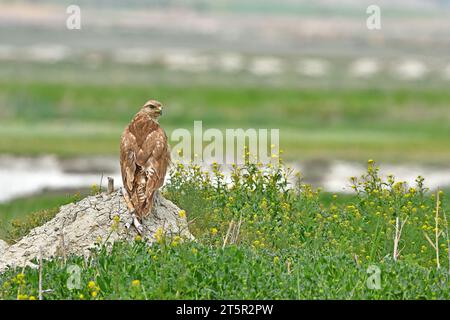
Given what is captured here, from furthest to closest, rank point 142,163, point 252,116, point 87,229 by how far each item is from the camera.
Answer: point 252,116 < point 87,229 < point 142,163

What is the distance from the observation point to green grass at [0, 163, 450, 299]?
11.4 m

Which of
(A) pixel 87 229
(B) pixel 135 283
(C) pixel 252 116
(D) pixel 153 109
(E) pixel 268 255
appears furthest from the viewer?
(C) pixel 252 116

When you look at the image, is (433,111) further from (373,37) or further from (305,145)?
(373,37)

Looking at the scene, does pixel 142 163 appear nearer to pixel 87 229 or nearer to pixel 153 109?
pixel 153 109

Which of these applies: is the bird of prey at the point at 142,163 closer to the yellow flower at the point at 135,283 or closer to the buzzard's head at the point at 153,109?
the buzzard's head at the point at 153,109

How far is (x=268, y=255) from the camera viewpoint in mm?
12891

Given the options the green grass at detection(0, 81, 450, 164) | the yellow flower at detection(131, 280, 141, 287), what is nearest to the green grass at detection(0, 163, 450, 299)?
the yellow flower at detection(131, 280, 141, 287)

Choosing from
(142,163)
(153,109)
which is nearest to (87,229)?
(142,163)

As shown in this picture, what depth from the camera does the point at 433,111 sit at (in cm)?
6094

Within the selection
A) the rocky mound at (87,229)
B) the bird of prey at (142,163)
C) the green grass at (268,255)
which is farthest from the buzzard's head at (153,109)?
the green grass at (268,255)

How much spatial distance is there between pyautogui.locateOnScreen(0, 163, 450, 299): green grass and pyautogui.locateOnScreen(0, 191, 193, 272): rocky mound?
279mm

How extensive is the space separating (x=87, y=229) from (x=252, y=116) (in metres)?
44.0

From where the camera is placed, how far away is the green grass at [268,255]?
11375 mm
